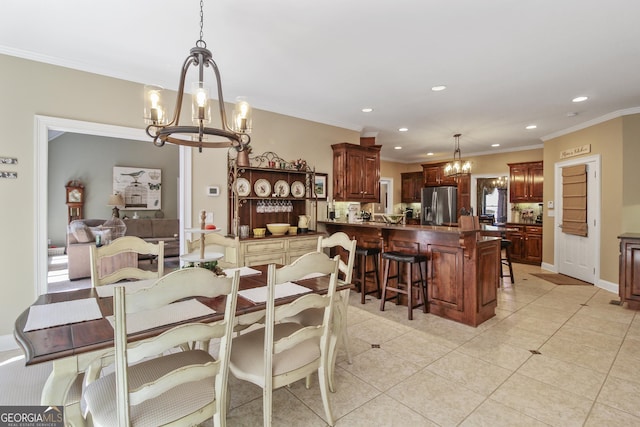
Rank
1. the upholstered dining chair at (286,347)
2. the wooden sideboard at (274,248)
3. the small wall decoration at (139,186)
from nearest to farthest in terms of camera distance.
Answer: the upholstered dining chair at (286,347), the wooden sideboard at (274,248), the small wall decoration at (139,186)

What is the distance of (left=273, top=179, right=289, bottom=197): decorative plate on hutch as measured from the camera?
4797 millimetres

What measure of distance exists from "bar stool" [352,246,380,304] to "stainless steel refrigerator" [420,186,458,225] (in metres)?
4.41

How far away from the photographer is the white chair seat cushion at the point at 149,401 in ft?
4.22

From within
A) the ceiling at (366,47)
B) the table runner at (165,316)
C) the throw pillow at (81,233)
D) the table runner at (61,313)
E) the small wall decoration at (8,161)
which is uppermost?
the ceiling at (366,47)

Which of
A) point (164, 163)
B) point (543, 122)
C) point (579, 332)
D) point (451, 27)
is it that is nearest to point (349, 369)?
point (579, 332)

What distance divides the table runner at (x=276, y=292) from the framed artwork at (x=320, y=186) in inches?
124

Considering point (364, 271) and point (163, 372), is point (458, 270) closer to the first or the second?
point (364, 271)

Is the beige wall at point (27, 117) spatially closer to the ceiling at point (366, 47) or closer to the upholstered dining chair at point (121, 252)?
the ceiling at point (366, 47)

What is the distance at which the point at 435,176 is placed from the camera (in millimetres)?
8688

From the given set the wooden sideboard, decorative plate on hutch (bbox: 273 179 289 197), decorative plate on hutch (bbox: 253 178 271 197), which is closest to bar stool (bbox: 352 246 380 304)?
the wooden sideboard

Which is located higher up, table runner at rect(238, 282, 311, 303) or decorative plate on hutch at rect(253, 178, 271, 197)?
decorative plate on hutch at rect(253, 178, 271, 197)

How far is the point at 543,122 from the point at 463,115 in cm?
160

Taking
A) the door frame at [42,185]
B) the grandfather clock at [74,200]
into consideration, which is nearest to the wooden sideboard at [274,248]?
the door frame at [42,185]

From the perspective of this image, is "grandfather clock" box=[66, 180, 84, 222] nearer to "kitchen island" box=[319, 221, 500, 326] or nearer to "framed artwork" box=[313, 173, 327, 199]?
"framed artwork" box=[313, 173, 327, 199]
